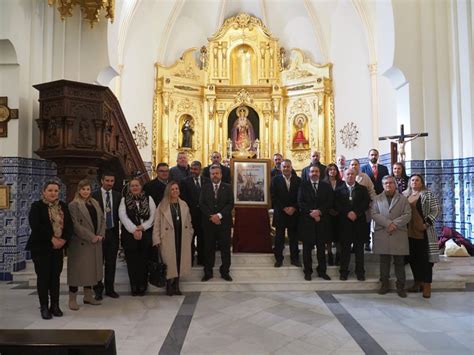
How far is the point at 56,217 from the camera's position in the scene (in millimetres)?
4227

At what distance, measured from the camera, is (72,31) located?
23.6 feet

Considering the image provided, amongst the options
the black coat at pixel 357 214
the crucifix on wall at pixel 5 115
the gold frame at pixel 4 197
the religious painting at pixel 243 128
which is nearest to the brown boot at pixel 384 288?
the black coat at pixel 357 214

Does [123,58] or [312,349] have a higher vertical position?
[123,58]

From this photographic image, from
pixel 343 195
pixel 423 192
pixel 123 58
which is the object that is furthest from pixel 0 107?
pixel 123 58

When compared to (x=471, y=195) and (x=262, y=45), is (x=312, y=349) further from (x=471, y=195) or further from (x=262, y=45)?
(x=262, y=45)

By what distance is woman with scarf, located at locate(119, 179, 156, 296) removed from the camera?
500cm

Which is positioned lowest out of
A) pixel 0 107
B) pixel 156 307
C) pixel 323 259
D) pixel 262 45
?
pixel 156 307

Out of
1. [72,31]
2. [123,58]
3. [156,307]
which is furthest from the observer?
[123,58]

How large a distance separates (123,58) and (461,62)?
9446 millimetres

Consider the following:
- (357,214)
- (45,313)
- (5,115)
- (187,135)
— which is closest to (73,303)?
(45,313)

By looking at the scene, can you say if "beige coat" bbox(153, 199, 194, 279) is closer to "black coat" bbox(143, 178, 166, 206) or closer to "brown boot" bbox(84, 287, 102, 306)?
"black coat" bbox(143, 178, 166, 206)

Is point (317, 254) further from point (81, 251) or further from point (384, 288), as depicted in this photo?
point (81, 251)

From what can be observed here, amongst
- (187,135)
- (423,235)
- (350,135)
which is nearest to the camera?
(423,235)

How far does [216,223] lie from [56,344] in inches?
146
